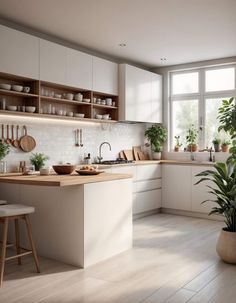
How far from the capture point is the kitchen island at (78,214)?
139 inches

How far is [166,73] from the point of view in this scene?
280 inches

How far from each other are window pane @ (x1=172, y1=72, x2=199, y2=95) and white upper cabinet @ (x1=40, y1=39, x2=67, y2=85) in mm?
2787

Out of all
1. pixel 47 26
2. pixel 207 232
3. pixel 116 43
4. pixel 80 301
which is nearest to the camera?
pixel 80 301

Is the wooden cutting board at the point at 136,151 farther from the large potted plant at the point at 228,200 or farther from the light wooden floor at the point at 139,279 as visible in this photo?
the large potted plant at the point at 228,200

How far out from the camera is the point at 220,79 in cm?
656

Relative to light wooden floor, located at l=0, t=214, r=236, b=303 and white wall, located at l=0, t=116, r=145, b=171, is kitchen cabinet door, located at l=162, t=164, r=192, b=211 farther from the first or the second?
light wooden floor, located at l=0, t=214, r=236, b=303

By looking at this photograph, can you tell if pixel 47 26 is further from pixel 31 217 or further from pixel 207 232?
pixel 207 232

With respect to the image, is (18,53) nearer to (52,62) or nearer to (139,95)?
(52,62)

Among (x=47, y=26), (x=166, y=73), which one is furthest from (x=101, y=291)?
(x=166, y=73)

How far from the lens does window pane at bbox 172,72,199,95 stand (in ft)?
22.5

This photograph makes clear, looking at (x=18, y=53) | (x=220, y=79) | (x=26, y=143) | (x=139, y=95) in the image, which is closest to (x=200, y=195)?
(x=139, y=95)

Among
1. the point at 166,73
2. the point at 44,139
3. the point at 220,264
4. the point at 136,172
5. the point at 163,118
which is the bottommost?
the point at 220,264

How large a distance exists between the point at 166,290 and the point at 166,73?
4.97 m

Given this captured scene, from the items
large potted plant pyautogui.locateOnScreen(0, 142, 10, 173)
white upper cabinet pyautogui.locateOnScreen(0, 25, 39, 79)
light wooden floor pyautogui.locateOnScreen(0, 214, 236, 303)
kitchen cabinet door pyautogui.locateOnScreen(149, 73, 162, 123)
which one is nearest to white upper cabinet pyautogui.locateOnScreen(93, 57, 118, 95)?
kitchen cabinet door pyautogui.locateOnScreen(149, 73, 162, 123)
